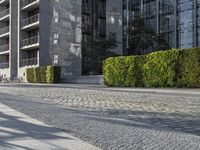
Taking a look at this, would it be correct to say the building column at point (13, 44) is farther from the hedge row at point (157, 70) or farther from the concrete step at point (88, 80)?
the hedge row at point (157, 70)

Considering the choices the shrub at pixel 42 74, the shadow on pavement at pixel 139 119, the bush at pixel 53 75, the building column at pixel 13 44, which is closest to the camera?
the shadow on pavement at pixel 139 119

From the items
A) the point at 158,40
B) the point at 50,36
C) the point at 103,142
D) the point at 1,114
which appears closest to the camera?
the point at 103,142

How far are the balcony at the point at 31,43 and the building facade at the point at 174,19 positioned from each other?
1394cm

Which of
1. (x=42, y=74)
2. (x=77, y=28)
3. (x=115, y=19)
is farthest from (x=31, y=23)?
(x=115, y=19)

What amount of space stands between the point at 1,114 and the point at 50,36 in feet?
161

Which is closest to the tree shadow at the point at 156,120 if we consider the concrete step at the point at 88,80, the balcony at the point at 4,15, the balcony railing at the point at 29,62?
the concrete step at the point at 88,80

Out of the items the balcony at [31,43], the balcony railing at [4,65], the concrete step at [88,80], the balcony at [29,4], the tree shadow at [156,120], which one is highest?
the balcony at [29,4]

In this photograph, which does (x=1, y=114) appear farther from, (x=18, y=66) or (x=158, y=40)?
(x=18, y=66)

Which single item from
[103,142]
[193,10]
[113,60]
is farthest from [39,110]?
[193,10]

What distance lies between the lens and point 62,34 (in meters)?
61.4

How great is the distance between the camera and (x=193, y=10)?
62031 mm

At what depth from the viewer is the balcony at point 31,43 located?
61.2 metres

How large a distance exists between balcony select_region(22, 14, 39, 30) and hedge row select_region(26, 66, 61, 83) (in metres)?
7.19

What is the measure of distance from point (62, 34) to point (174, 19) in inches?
707
